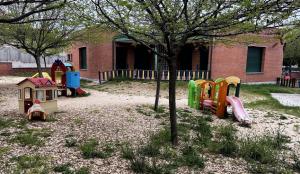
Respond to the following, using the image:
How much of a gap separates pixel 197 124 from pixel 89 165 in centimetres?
391

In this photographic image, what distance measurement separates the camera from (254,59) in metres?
21.2

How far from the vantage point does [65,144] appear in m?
5.29

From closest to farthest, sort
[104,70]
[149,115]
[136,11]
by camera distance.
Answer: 1. [136,11]
2. [149,115]
3. [104,70]

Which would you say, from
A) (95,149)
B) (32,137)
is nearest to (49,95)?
→ (32,137)

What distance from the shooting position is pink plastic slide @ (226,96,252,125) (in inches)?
318

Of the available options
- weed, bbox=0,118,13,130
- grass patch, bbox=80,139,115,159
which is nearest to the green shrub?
grass patch, bbox=80,139,115,159

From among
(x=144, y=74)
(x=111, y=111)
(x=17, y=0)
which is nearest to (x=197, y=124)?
(x=111, y=111)

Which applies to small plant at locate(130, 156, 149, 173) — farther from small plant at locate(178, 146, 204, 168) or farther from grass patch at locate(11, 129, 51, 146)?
grass patch at locate(11, 129, 51, 146)

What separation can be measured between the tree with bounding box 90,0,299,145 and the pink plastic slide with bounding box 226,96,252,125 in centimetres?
317

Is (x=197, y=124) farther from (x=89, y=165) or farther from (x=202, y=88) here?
(x=89, y=165)

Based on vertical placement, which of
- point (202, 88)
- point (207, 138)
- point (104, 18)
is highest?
point (104, 18)

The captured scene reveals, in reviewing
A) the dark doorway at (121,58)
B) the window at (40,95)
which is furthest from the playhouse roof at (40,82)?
the dark doorway at (121,58)

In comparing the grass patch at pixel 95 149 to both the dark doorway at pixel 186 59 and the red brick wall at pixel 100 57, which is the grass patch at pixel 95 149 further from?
the dark doorway at pixel 186 59

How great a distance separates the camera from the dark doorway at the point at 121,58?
72.3 feet
